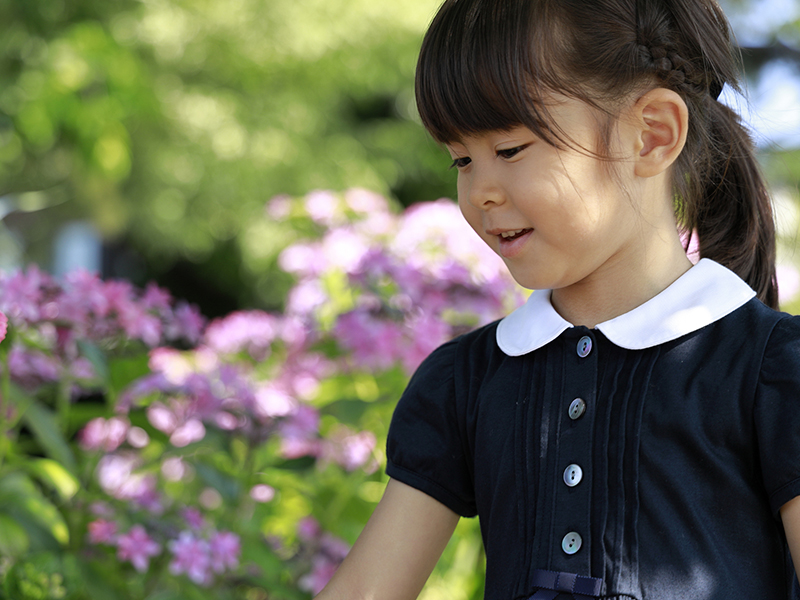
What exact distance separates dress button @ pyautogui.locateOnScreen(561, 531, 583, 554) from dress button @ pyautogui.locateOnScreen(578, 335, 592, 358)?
0.18 metres

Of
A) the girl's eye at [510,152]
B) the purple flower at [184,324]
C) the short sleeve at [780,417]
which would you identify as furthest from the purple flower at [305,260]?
the short sleeve at [780,417]

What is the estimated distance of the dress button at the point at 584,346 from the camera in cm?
86

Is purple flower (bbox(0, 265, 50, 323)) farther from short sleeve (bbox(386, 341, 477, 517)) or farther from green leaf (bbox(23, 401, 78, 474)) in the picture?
short sleeve (bbox(386, 341, 477, 517))

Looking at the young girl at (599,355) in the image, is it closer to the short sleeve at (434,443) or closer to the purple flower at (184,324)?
the short sleeve at (434,443)

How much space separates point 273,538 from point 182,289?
22.4 feet

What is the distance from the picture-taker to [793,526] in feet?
2.42

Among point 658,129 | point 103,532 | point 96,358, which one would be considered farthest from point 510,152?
point 103,532

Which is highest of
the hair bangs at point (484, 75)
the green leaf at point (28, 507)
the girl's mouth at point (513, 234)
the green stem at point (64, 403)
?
the hair bangs at point (484, 75)

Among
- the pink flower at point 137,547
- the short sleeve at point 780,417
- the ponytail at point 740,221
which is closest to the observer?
the short sleeve at point 780,417

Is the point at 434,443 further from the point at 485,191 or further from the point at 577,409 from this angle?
the point at 485,191

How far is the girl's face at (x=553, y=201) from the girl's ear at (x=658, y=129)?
20mm

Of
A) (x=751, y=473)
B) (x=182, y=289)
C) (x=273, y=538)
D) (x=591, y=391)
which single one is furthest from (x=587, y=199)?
(x=182, y=289)

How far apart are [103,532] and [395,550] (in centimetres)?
64

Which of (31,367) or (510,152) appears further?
(31,367)
